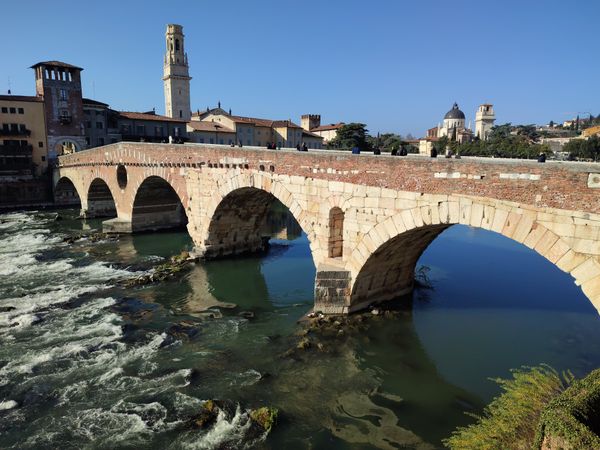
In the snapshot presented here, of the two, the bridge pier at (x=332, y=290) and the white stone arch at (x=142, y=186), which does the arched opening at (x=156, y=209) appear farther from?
the bridge pier at (x=332, y=290)

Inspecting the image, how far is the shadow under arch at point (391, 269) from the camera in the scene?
529 inches

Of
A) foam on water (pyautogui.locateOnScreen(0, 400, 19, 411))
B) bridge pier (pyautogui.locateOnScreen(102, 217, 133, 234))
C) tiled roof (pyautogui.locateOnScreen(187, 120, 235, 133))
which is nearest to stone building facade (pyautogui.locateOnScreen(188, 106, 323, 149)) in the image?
tiled roof (pyautogui.locateOnScreen(187, 120, 235, 133))

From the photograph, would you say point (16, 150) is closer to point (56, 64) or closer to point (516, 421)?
point (56, 64)

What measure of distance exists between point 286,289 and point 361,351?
6218mm

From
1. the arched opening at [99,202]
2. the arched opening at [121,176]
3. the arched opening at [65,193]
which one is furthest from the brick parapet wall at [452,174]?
the arched opening at [65,193]

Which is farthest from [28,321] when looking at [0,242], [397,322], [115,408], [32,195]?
[32,195]

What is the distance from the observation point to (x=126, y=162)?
28781mm

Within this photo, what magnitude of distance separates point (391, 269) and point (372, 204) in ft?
10.7

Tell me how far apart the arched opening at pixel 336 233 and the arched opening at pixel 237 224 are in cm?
625

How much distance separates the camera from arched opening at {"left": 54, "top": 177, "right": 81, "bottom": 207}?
43.7m

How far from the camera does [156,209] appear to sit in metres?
30.3

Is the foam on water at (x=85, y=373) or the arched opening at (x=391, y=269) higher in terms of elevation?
the arched opening at (x=391, y=269)

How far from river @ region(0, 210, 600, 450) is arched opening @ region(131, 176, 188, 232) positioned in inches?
324

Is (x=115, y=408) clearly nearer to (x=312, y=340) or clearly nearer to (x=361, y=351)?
(x=312, y=340)
